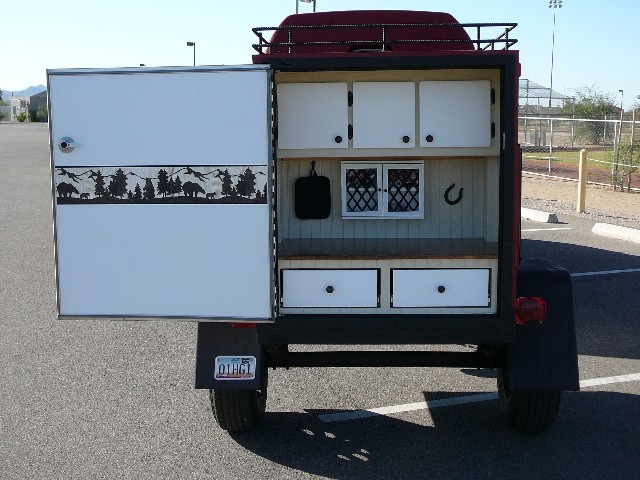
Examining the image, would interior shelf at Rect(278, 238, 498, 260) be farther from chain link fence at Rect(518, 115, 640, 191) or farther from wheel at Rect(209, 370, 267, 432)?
chain link fence at Rect(518, 115, 640, 191)

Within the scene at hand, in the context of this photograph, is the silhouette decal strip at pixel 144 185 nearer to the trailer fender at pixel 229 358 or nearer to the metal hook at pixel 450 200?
the trailer fender at pixel 229 358

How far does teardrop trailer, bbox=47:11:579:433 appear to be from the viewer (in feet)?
15.8

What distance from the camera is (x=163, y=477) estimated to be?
497 cm

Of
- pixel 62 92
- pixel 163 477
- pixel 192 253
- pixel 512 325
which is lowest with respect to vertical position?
pixel 163 477

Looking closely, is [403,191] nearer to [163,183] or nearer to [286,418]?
[286,418]

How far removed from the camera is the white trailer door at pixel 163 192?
4785 millimetres

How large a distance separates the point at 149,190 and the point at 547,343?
2.58m

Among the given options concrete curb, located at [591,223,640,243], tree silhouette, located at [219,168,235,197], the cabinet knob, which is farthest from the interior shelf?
concrete curb, located at [591,223,640,243]

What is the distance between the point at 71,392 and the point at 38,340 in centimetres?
179

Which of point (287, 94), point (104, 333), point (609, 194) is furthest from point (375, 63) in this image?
point (609, 194)

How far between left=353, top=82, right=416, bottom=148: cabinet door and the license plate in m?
1.55

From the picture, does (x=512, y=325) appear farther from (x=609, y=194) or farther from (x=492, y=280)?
(x=609, y=194)

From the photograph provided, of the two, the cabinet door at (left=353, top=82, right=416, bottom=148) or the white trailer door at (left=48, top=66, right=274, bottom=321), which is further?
the cabinet door at (left=353, top=82, right=416, bottom=148)

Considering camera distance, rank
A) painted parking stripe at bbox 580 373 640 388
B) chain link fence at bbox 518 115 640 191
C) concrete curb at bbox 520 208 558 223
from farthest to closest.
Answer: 1. chain link fence at bbox 518 115 640 191
2. concrete curb at bbox 520 208 558 223
3. painted parking stripe at bbox 580 373 640 388
